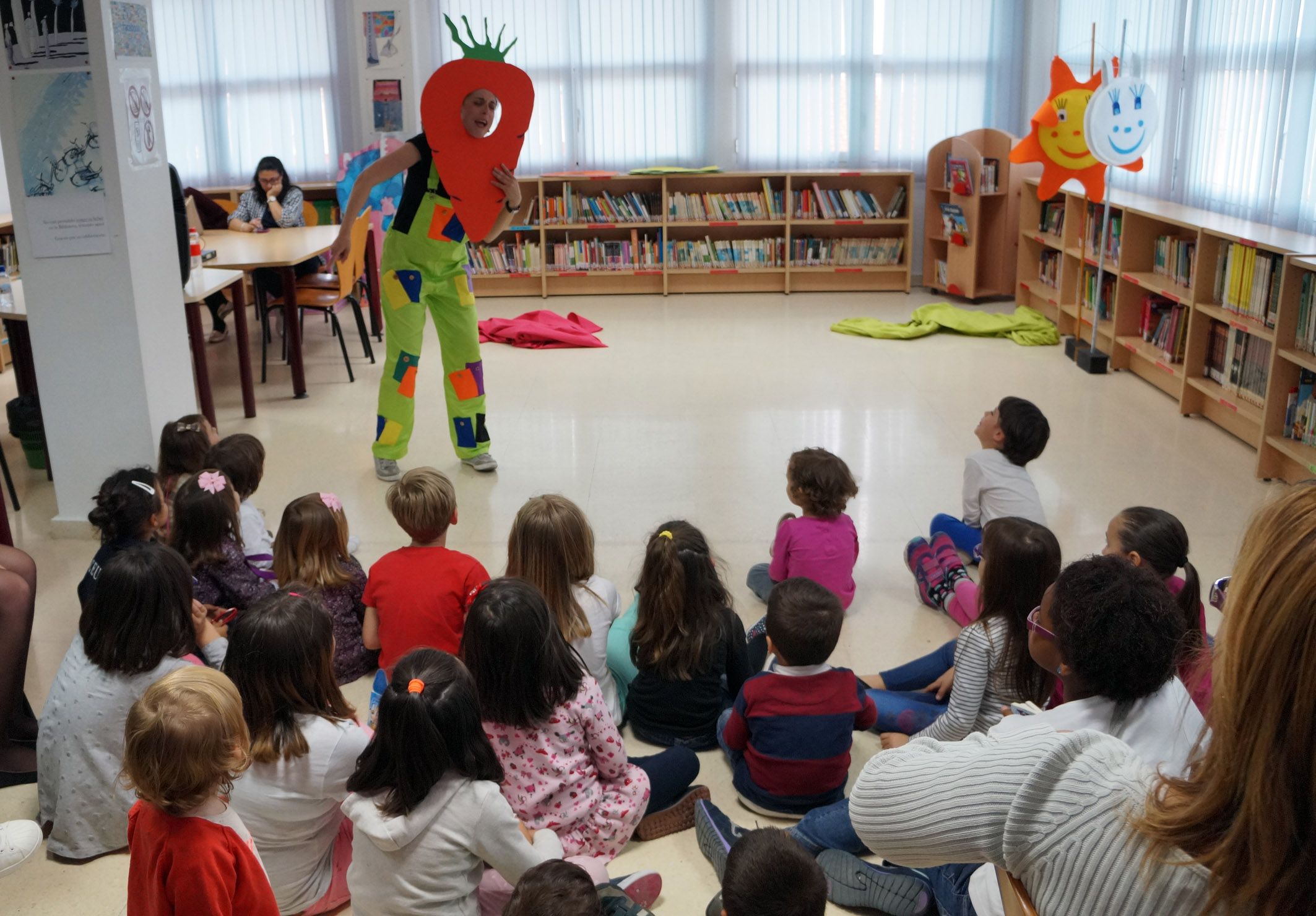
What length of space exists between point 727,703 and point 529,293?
6.96 m

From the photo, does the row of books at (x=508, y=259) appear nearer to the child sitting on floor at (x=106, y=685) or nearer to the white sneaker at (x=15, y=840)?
the child sitting on floor at (x=106, y=685)

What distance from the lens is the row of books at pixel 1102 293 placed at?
6875 mm

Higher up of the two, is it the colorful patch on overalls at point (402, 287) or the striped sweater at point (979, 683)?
the colorful patch on overalls at point (402, 287)

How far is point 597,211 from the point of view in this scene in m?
9.26

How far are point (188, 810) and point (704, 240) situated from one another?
26.5 ft

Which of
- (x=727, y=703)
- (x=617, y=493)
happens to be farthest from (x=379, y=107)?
(x=727, y=703)

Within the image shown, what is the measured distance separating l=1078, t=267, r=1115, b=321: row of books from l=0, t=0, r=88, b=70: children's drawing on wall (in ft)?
17.2

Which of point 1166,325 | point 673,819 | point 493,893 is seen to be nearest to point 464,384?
point 673,819

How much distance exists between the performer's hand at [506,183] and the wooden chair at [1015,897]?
375 centimetres

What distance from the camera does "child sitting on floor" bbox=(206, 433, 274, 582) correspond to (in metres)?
3.31

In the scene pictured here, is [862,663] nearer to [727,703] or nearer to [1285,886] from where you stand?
[727,703]

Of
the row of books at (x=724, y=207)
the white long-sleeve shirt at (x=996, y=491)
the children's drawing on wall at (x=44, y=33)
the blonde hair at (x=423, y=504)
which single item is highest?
the children's drawing on wall at (x=44, y=33)

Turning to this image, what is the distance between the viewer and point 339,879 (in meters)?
2.21

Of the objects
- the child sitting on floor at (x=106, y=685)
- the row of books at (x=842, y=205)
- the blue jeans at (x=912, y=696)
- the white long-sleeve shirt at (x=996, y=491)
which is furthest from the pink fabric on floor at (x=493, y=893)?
the row of books at (x=842, y=205)
